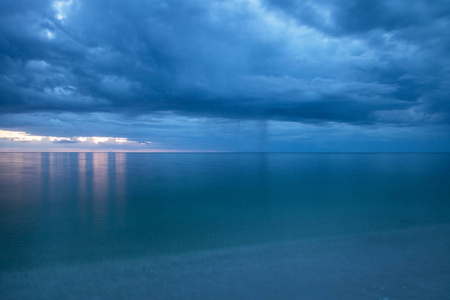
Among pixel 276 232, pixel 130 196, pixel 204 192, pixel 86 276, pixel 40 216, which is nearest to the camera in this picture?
pixel 86 276

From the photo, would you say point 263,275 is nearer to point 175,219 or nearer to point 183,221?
point 183,221

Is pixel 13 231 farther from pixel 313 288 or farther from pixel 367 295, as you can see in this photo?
pixel 367 295

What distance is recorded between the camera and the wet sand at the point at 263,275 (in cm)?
697

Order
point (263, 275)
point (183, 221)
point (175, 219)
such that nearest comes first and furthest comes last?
point (263, 275)
point (183, 221)
point (175, 219)

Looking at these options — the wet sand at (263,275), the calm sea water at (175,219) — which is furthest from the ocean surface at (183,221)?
the wet sand at (263,275)

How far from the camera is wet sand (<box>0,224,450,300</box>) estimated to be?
275 inches

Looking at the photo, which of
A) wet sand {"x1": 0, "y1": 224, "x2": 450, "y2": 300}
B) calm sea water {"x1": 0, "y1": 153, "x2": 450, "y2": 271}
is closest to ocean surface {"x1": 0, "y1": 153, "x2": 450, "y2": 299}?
calm sea water {"x1": 0, "y1": 153, "x2": 450, "y2": 271}

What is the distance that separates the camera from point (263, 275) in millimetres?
7875

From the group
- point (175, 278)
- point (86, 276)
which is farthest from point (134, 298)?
point (86, 276)

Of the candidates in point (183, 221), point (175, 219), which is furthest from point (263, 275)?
point (175, 219)

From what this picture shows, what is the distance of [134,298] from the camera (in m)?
6.88

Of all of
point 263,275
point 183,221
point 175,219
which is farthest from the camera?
point 175,219

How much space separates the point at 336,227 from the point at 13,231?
16673 mm

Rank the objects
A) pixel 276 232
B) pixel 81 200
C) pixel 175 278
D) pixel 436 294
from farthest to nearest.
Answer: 1. pixel 81 200
2. pixel 276 232
3. pixel 175 278
4. pixel 436 294
